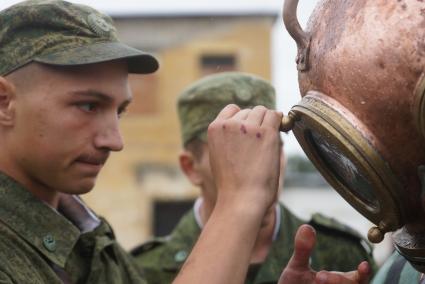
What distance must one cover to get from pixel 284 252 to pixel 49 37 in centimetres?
139

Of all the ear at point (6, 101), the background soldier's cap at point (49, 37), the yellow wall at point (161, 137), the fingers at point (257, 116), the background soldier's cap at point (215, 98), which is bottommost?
the yellow wall at point (161, 137)

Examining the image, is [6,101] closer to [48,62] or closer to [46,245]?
[48,62]

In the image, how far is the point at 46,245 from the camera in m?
2.35

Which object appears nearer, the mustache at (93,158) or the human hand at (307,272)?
the human hand at (307,272)

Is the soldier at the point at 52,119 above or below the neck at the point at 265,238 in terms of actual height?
above

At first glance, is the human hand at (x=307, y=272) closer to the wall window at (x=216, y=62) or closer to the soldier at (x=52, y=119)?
the soldier at (x=52, y=119)

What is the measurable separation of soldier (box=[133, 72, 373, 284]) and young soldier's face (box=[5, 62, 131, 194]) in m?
0.95

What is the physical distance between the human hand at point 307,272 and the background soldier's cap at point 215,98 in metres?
1.27

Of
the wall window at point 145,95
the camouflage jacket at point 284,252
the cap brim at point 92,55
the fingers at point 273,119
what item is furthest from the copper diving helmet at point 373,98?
the wall window at point 145,95

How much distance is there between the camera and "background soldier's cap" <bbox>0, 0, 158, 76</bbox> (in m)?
2.38

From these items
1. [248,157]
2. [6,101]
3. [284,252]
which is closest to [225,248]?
[248,157]

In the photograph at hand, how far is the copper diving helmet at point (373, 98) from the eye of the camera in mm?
1671

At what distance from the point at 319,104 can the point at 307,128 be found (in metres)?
0.12

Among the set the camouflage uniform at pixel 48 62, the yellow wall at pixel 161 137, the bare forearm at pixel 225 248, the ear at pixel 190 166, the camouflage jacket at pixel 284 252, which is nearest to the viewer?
the bare forearm at pixel 225 248
